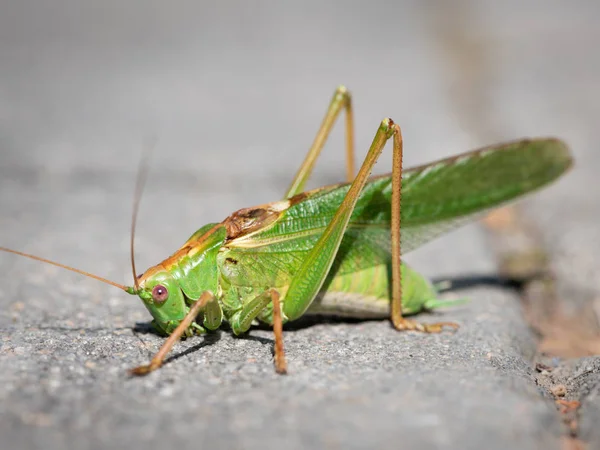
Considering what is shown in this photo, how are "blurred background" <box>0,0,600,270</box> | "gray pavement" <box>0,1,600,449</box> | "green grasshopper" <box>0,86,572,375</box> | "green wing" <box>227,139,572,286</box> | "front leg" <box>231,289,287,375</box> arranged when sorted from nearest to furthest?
"gray pavement" <box>0,1,600,449</box> → "front leg" <box>231,289,287,375</box> → "green grasshopper" <box>0,86,572,375</box> → "green wing" <box>227,139,572,286</box> → "blurred background" <box>0,0,600,270</box>

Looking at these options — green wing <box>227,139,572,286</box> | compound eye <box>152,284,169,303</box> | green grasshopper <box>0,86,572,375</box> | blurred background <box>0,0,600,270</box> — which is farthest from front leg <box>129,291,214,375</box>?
blurred background <box>0,0,600,270</box>

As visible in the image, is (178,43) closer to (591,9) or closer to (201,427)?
(591,9)

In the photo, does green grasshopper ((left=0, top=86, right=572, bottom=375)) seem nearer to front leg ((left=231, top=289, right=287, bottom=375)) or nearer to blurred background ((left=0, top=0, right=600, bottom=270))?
front leg ((left=231, top=289, right=287, bottom=375))

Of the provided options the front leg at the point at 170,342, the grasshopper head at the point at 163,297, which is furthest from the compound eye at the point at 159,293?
the front leg at the point at 170,342

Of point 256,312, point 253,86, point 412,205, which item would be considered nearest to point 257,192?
point 412,205

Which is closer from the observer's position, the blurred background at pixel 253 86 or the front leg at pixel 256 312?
the front leg at pixel 256 312

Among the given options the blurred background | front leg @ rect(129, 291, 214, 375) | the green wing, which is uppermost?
the blurred background

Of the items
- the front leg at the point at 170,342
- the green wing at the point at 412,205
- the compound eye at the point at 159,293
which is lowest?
the front leg at the point at 170,342

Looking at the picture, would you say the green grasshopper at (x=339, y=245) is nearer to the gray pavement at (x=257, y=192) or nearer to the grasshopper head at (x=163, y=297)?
the grasshopper head at (x=163, y=297)
